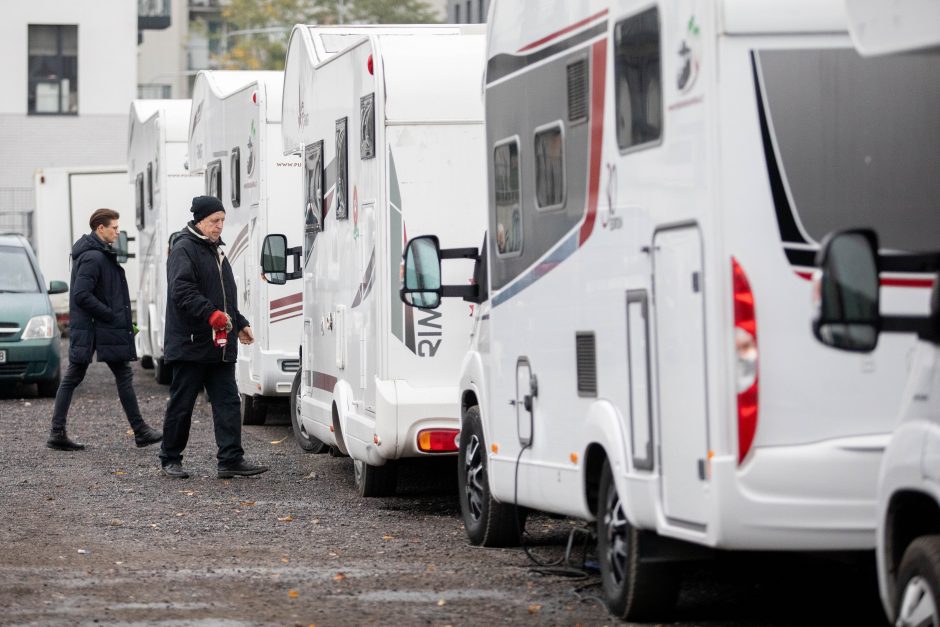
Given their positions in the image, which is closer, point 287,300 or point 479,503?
point 479,503

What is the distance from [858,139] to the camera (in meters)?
6.45

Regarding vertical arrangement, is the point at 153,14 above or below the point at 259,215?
above

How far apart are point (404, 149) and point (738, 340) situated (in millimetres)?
4683

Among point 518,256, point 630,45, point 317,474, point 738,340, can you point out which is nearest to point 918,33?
point 738,340

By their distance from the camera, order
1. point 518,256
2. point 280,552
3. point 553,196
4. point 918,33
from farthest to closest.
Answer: point 280,552 → point 518,256 → point 553,196 → point 918,33

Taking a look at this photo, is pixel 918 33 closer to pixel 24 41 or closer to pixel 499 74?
pixel 499 74

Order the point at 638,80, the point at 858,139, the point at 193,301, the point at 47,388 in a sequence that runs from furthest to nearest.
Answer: the point at 47,388 → the point at 193,301 → the point at 638,80 → the point at 858,139

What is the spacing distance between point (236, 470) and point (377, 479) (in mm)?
1641

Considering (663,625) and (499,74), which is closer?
(663,625)

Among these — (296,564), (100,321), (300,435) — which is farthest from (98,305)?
(296,564)

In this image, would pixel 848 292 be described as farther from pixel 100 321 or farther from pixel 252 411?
pixel 252 411

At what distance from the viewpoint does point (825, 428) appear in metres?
6.37

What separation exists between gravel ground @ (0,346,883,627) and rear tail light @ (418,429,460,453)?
0.45m

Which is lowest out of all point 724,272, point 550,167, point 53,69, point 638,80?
point 724,272
